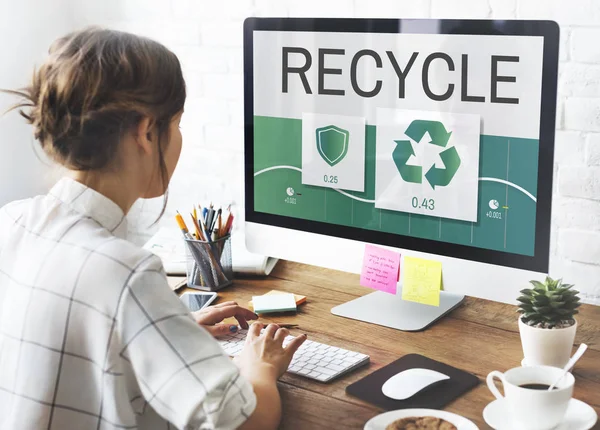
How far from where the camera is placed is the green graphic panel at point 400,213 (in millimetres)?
1289

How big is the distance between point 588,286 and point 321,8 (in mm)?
907

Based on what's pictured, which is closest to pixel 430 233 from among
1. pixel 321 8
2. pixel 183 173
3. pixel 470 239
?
pixel 470 239

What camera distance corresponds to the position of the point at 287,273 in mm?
1762

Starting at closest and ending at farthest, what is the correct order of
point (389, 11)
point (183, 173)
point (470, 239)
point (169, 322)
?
point (169, 322)
point (470, 239)
point (389, 11)
point (183, 173)

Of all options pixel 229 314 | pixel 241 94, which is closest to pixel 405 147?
pixel 229 314

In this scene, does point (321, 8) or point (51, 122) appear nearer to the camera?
point (51, 122)

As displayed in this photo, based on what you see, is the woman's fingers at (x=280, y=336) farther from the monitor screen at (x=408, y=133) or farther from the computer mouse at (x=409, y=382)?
the monitor screen at (x=408, y=133)

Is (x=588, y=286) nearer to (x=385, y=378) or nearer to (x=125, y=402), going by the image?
(x=385, y=378)

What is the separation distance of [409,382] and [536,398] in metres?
0.22

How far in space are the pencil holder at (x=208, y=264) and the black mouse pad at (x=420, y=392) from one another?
51 centimetres

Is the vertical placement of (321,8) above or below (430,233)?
above

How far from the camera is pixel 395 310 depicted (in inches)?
59.7

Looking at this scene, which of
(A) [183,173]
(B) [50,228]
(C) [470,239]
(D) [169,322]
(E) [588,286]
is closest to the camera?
(D) [169,322]

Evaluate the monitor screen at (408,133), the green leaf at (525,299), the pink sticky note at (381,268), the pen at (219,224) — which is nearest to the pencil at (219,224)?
the pen at (219,224)
